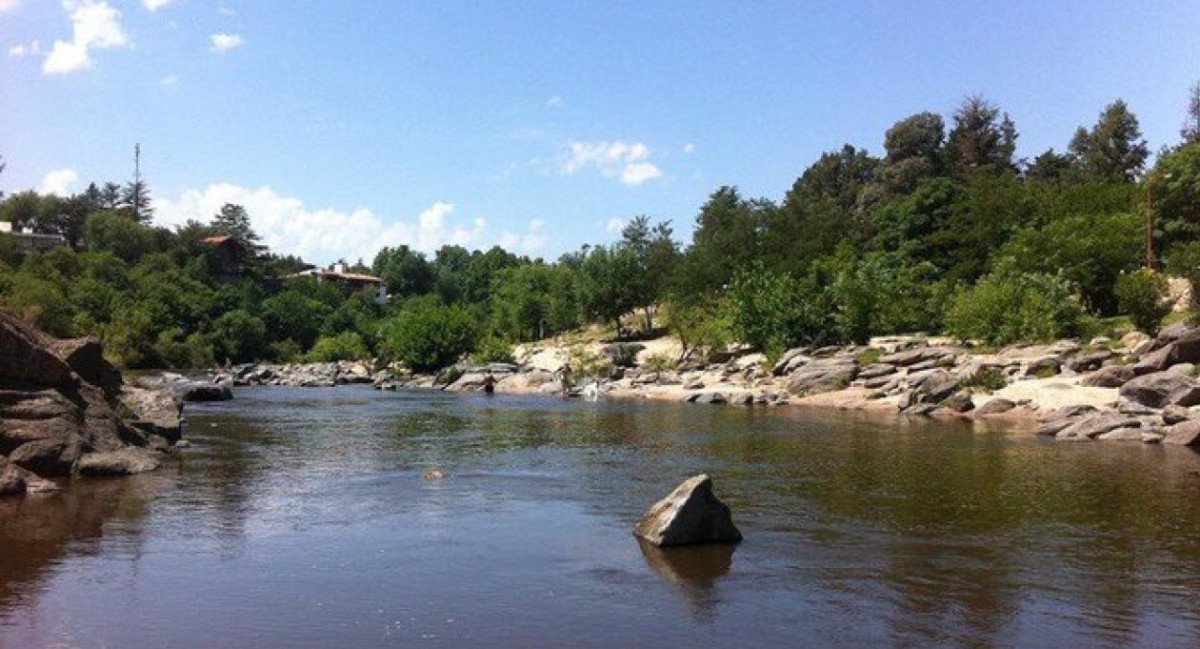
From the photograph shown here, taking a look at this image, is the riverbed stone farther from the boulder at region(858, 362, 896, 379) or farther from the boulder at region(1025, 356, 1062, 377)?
the boulder at region(1025, 356, 1062, 377)

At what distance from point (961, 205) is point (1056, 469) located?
193ft

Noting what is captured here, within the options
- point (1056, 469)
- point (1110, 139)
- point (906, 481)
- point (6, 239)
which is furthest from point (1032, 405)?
point (6, 239)

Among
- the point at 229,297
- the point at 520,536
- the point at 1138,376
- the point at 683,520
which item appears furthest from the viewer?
the point at 229,297

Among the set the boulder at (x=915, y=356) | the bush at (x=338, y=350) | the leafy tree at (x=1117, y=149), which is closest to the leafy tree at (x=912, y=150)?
the leafy tree at (x=1117, y=149)

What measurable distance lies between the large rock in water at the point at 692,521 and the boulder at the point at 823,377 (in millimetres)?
37914

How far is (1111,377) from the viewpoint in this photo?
38.7 m

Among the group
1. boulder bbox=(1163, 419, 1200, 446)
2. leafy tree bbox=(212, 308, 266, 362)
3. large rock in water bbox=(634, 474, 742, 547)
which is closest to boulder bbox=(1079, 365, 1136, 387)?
boulder bbox=(1163, 419, 1200, 446)

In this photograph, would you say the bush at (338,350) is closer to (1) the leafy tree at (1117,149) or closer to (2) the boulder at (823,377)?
(2) the boulder at (823,377)

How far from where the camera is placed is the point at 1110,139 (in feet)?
333

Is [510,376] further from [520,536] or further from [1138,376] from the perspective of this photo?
[520,536]

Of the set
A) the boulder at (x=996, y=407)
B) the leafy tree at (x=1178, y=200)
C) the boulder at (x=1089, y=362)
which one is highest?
the leafy tree at (x=1178, y=200)

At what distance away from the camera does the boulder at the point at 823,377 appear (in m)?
52.6

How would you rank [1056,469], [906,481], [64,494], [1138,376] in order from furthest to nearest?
[1138,376]
[1056,469]
[906,481]
[64,494]

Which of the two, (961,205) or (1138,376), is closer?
(1138,376)
